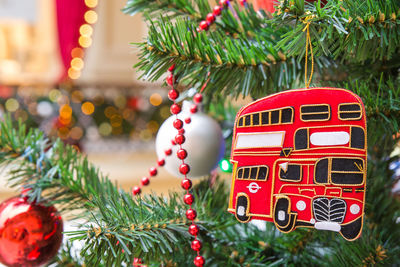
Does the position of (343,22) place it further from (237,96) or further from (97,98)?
(97,98)

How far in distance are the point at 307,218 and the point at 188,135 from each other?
152 mm

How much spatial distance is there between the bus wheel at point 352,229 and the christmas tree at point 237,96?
8 cm

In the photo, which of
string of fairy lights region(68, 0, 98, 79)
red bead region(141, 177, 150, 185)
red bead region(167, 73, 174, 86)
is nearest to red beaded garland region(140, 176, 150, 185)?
red bead region(141, 177, 150, 185)

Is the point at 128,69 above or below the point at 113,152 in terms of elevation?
above

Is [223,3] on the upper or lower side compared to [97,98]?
upper

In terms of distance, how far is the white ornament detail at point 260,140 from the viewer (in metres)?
0.29

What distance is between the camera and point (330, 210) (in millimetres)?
272

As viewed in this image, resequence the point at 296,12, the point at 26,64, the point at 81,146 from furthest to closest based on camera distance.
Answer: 1. the point at 26,64
2. the point at 81,146
3. the point at 296,12

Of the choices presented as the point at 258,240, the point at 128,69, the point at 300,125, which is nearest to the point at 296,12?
the point at 300,125

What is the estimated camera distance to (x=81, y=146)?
6.02 ft

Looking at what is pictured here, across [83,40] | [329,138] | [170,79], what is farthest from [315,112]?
[83,40]

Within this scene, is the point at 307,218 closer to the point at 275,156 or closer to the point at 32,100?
the point at 275,156

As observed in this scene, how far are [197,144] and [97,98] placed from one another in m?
1.55

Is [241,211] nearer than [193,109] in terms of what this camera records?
Yes
